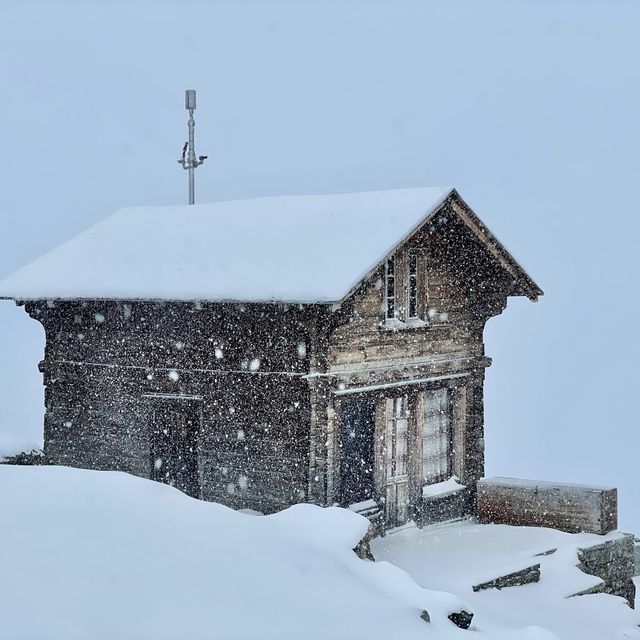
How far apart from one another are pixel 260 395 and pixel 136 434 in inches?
105

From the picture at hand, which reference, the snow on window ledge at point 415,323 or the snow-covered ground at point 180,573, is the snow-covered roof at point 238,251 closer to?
the snow on window ledge at point 415,323

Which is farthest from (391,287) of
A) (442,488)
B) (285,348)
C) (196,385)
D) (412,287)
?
(442,488)

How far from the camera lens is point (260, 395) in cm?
1586

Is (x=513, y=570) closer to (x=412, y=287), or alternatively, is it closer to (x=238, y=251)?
(x=412, y=287)

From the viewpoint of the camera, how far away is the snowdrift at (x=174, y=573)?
8.25 metres

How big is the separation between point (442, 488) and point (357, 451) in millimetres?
1986

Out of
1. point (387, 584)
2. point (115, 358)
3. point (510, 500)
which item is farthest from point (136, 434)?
point (387, 584)

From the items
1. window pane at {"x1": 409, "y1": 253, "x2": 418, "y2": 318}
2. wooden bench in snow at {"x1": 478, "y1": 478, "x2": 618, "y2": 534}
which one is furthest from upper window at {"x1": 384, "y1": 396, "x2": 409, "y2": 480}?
wooden bench in snow at {"x1": 478, "y1": 478, "x2": 618, "y2": 534}

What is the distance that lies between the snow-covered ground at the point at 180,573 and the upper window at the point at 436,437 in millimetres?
5135

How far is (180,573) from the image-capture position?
9.09m

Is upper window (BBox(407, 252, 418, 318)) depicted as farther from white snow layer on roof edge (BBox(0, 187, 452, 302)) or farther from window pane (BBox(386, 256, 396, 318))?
white snow layer on roof edge (BBox(0, 187, 452, 302))

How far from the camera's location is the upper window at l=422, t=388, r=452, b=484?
17.7m

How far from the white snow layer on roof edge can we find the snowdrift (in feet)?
14.1

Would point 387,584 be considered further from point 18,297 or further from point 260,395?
point 18,297
